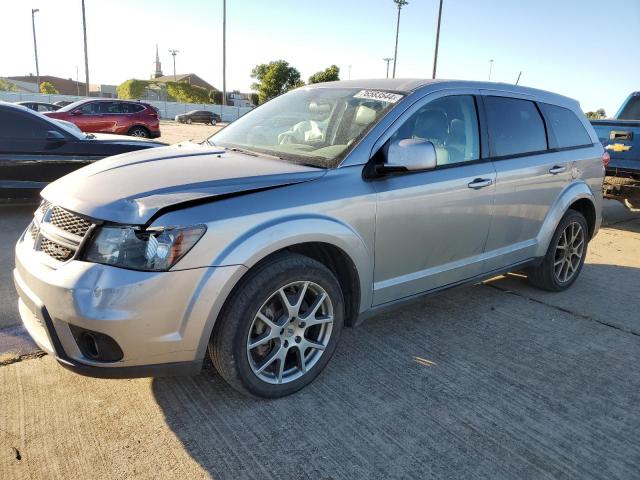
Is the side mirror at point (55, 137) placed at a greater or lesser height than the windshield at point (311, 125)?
lesser

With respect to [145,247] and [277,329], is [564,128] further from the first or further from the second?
[145,247]

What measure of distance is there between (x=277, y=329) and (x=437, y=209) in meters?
1.33

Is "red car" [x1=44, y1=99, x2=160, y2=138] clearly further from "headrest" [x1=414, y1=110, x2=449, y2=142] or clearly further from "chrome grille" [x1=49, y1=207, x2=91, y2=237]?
"headrest" [x1=414, y1=110, x2=449, y2=142]

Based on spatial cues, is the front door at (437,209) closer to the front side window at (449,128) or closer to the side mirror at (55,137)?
the front side window at (449,128)

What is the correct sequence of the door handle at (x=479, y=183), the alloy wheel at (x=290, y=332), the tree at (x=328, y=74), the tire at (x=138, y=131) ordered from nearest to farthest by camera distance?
the alloy wheel at (x=290, y=332) → the door handle at (x=479, y=183) → the tire at (x=138, y=131) → the tree at (x=328, y=74)

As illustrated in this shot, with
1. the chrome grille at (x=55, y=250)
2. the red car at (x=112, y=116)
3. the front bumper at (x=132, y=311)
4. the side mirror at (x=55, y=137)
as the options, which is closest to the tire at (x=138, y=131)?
the red car at (x=112, y=116)

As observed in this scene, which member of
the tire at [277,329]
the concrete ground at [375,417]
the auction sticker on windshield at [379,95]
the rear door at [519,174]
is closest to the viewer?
the concrete ground at [375,417]

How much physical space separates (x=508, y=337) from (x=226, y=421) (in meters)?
2.20

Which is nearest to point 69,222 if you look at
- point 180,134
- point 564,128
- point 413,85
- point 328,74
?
point 413,85

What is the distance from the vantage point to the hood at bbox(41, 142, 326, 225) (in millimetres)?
2412

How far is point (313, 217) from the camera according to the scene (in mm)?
2738

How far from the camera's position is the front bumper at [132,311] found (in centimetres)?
226

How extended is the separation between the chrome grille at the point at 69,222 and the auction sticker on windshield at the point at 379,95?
1.94 metres

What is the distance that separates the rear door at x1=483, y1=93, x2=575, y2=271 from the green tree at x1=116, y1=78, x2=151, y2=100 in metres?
67.0
